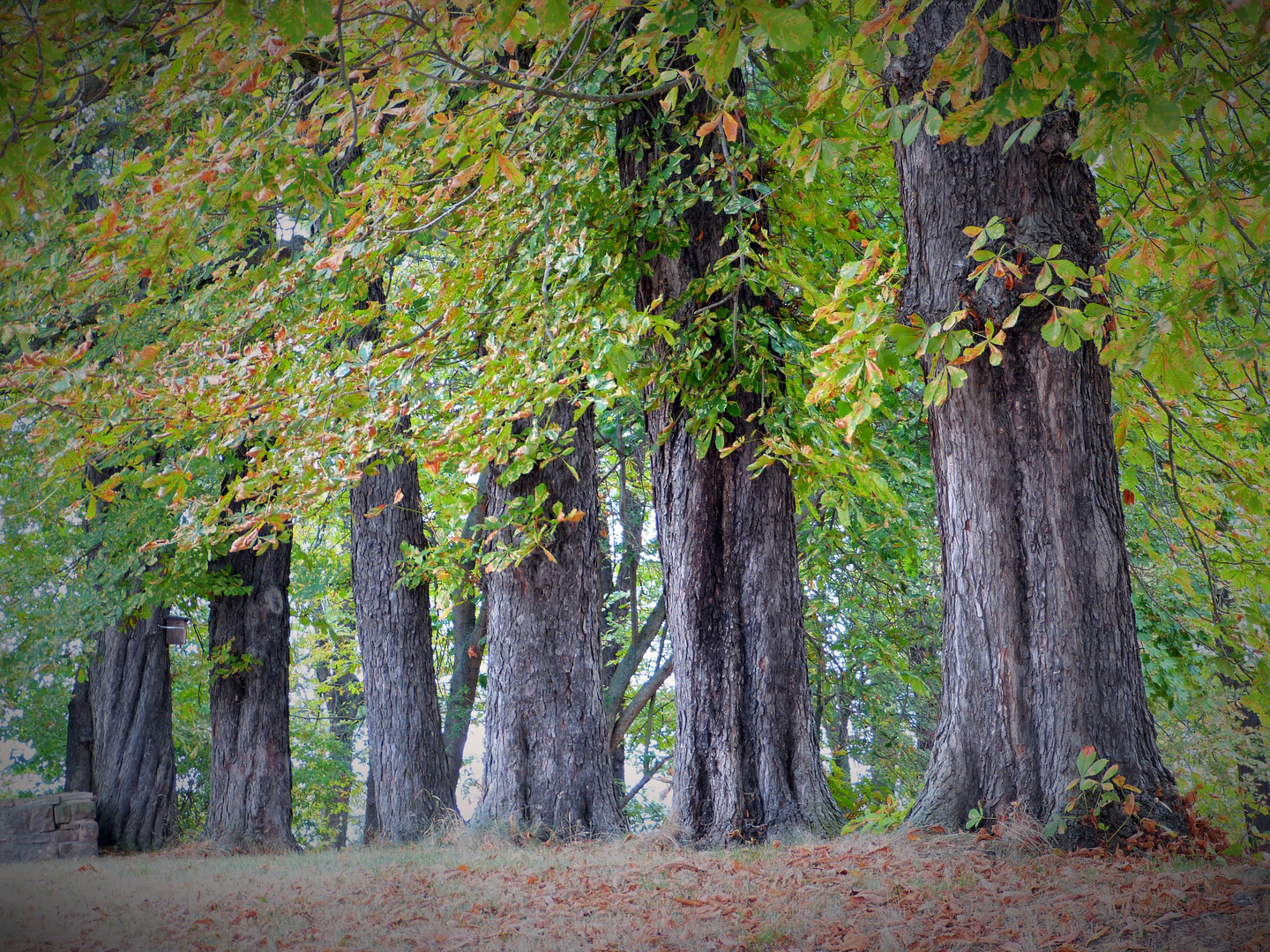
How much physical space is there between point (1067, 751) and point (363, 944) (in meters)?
3.40

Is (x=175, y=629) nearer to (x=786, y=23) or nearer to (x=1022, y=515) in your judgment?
(x=1022, y=515)

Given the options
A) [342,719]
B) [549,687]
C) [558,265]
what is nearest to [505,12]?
[558,265]

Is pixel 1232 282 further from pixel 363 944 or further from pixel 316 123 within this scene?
pixel 363 944

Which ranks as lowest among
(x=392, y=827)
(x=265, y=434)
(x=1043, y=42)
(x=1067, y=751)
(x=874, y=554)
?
(x=392, y=827)

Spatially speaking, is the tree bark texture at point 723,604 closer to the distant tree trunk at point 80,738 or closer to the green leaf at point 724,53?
the green leaf at point 724,53

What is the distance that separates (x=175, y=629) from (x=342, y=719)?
7.69 m

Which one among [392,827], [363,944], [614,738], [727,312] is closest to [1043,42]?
[727,312]

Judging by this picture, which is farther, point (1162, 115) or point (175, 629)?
point (175, 629)

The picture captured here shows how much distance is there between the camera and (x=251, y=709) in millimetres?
10367

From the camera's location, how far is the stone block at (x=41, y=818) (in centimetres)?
923

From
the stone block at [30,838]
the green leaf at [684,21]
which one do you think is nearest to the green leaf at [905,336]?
the green leaf at [684,21]

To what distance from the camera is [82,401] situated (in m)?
4.95

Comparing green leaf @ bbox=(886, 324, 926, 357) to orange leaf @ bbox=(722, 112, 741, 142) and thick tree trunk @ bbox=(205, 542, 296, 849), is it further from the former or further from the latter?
thick tree trunk @ bbox=(205, 542, 296, 849)

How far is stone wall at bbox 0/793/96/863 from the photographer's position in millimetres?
8812
